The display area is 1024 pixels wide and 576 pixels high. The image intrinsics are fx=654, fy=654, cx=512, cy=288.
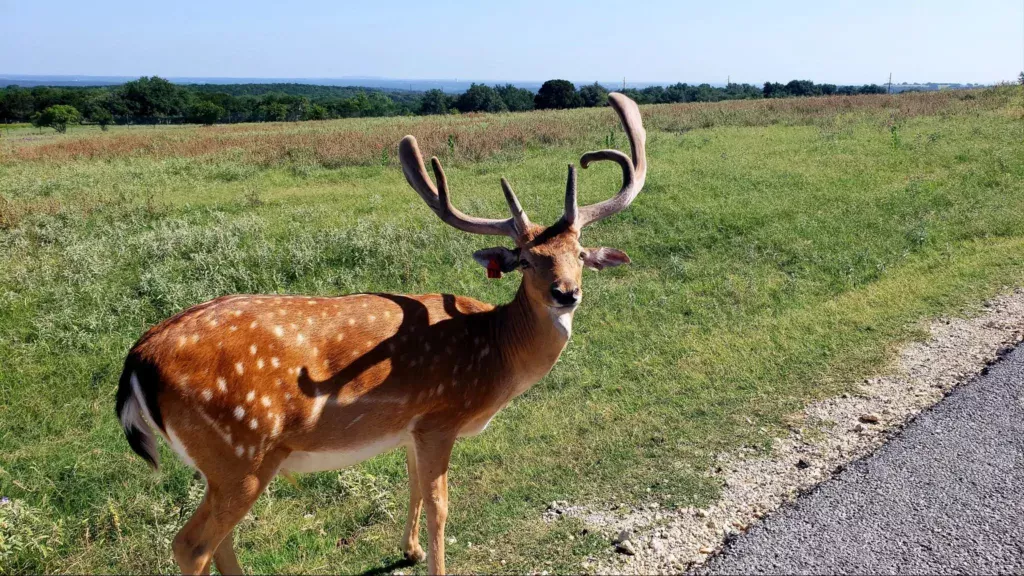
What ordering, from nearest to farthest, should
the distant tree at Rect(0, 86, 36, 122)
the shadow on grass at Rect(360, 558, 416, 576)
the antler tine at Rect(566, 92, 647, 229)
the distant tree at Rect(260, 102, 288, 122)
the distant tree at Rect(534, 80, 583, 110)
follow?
the shadow on grass at Rect(360, 558, 416, 576), the antler tine at Rect(566, 92, 647, 229), the distant tree at Rect(0, 86, 36, 122), the distant tree at Rect(260, 102, 288, 122), the distant tree at Rect(534, 80, 583, 110)

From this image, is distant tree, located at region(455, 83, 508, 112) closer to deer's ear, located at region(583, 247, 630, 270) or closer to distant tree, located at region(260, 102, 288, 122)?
distant tree, located at region(260, 102, 288, 122)


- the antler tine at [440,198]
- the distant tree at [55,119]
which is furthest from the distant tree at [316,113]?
the antler tine at [440,198]

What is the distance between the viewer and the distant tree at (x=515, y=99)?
80688mm

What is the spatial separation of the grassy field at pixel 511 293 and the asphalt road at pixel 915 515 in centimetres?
69

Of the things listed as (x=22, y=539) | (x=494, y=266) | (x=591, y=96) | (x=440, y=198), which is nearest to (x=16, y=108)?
(x=591, y=96)

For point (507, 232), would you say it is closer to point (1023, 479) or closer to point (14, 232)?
point (1023, 479)

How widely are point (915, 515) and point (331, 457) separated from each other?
3.66m

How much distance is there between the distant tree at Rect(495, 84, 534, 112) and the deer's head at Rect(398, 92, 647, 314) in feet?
252

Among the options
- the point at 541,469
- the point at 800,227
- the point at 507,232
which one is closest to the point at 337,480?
the point at 541,469

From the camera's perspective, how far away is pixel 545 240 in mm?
4145

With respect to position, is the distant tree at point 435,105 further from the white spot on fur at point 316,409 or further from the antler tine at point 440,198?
the white spot on fur at point 316,409

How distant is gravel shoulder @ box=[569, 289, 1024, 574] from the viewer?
4.07 m

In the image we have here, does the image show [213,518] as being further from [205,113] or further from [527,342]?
[205,113]

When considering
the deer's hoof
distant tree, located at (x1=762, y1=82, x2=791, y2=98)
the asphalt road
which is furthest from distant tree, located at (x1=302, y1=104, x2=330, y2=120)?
the asphalt road
